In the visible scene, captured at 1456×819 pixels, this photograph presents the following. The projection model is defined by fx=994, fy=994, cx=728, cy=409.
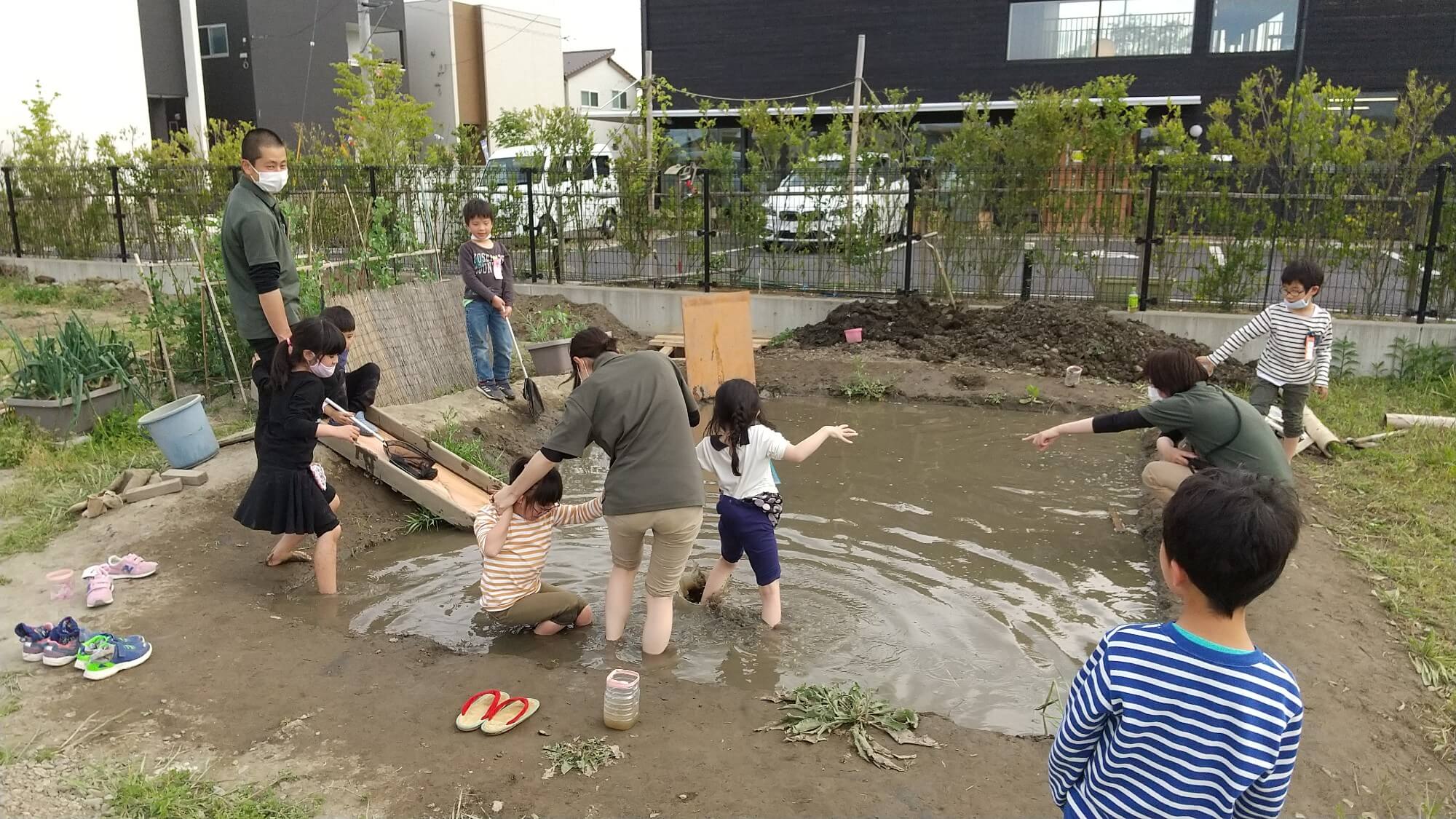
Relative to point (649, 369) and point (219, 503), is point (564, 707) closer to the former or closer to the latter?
point (649, 369)

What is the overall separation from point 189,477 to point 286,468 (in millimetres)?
1731

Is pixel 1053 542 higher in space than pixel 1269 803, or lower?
lower

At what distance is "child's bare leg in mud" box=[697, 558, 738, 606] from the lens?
16.9 ft

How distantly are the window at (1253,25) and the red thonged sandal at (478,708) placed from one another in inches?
998

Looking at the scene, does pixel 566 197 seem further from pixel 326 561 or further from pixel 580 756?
pixel 580 756

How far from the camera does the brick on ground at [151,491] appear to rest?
6211 millimetres

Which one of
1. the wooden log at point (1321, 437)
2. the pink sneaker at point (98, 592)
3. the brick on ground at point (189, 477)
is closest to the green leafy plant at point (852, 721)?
the pink sneaker at point (98, 592)

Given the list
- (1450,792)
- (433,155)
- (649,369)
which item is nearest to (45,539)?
(649,369)

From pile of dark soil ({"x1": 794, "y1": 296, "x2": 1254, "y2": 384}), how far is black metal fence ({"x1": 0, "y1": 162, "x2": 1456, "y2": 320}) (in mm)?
879

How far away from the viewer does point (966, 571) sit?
580 cm

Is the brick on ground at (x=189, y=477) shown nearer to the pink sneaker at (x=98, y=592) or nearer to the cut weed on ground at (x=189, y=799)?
the pink sneaker at (x=98, y=592)

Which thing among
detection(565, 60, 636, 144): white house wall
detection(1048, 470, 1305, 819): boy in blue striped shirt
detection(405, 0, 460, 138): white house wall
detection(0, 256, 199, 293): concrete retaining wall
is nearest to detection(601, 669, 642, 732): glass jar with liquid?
detection(1048, 470, 1305, 819): boy in blue striped shirt

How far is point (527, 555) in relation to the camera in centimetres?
479

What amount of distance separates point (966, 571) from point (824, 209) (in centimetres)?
814
